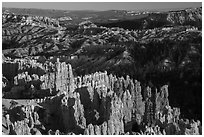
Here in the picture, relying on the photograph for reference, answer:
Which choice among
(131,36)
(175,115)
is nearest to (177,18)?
(131,36)

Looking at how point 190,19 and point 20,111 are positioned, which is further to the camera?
point 190,19

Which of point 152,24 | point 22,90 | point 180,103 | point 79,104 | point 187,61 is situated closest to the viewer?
point 79,104

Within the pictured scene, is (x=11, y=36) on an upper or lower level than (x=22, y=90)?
lower

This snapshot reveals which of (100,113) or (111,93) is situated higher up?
(111,93)

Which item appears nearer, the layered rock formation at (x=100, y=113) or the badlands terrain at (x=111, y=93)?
the layered rock formation at (x=100, y=113)

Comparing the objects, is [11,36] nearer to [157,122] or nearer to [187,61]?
[187,61]

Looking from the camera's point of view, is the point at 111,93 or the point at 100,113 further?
the point at 111,93

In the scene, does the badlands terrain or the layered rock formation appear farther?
the badlands terrain

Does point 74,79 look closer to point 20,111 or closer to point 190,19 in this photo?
point 20,111

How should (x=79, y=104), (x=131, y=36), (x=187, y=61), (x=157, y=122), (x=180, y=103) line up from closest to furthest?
(x=157, y=122) → (x=79, y=104) → (x=180, y=103) → (x=187, y=61) → (x=131, y=36)
